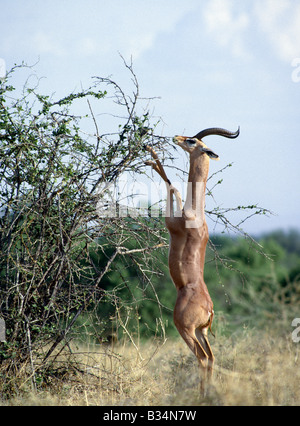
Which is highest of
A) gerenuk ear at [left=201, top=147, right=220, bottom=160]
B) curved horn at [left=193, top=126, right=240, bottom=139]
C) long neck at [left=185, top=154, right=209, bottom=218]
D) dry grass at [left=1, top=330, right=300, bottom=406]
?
curved horn at [left=193, top=126, right=240, bottom=139]

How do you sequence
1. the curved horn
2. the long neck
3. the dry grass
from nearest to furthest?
the dry grass
the long neck
the curved horn

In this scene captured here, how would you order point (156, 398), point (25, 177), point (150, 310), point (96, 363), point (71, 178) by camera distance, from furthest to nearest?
point (150, 310)
point (96, 363)
point (25, 177)
point (71, 178)
point (156, 398)

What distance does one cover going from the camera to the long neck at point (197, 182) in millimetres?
5715

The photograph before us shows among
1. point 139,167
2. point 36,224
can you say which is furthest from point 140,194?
point 36,224

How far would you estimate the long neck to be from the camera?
5.71 metres

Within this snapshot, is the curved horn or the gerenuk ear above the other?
the curved horn

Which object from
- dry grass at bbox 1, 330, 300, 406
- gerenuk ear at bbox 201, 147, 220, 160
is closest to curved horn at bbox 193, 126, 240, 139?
gerenuk ear at bbox 201, 147, 220, 160

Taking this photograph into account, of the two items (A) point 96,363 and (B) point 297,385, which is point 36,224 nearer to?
(A) point 96,363

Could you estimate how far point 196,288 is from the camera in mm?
5547

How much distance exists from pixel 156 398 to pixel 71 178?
2.65 m

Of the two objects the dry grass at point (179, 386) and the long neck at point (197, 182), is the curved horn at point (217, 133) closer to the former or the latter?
the long neck at point (197, 182)

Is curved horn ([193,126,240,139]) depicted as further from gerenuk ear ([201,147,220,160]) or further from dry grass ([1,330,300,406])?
dry grass ([1,330,300,406])

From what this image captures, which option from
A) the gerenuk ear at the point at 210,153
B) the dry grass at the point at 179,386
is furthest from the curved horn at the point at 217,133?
the dry grass at the point at 179,386

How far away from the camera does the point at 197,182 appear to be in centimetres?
576
